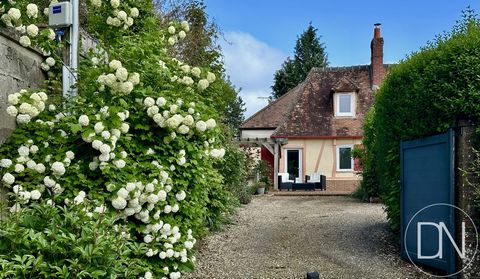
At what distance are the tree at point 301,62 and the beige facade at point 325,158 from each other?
15820 millimetres

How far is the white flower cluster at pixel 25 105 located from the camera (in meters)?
3.75

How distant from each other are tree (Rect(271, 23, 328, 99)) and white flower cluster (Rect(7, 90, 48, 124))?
3411 cm

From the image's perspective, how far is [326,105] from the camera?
22.6 m

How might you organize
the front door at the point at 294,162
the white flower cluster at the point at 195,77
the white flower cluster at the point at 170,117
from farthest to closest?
the front door at the point at 294,162, the white flower cluster at the point at 195,77, the white flower cluster at the point at 170,117

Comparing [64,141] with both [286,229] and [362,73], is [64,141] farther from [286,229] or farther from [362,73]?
[362,73]

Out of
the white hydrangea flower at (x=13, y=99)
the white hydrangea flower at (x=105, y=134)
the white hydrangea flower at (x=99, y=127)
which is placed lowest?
the white hydrangea flower at (x=105, y=134)

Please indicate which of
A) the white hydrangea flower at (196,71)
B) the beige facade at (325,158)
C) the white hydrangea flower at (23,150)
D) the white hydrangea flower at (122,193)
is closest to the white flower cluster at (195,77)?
the white hydrangea flower at (196,71)

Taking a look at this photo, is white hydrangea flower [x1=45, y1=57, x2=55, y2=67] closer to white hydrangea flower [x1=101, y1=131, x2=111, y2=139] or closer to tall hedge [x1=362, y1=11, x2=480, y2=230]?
white hydrangea flower [x1=101, y1=131, x2=111, y2=139]

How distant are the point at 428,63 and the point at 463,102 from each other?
30.0 inches

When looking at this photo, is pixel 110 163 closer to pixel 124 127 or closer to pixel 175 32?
pixel 124 127

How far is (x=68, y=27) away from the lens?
4512 mm

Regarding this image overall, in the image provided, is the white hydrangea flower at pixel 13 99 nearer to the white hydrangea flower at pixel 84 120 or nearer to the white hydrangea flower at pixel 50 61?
the white hydrangea flower at pixel 84 120

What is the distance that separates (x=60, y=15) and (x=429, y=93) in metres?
4.14

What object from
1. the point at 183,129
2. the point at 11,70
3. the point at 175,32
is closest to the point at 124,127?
the point at 183,129
